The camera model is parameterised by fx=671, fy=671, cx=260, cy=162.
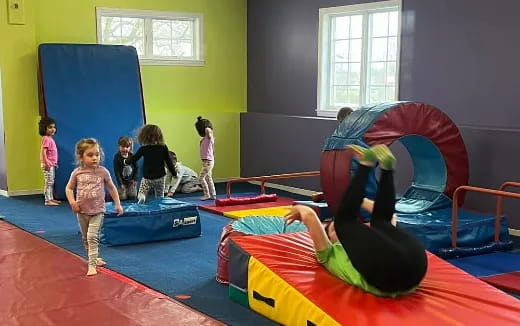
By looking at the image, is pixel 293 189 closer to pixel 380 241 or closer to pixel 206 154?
pixel 206 154

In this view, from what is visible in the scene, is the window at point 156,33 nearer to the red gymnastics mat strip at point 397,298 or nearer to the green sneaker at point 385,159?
the red gymnastics mat strip at point 397,298

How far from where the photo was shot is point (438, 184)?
708cm

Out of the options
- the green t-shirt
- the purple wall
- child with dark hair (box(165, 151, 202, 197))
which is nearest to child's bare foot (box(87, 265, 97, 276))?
the green t-shirt

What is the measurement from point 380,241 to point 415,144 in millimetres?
3570

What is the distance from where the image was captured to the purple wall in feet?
24.2

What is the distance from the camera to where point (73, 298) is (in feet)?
15.8


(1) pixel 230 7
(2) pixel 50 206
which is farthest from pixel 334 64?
(2) pixel 50 206

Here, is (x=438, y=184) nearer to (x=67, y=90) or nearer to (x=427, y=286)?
(x=427, y=286)

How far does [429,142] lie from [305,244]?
104 inches

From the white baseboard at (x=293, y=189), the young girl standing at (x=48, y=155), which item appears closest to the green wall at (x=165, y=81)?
the young girl standing at (x=48, y=155)

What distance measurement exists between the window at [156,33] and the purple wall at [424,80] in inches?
39.9

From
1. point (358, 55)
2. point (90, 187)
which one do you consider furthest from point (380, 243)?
point (358, 55)

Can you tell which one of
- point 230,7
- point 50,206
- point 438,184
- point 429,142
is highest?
point 230,7

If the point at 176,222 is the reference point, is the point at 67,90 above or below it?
above
